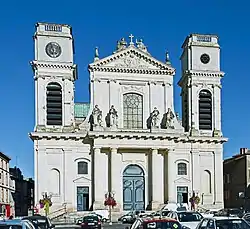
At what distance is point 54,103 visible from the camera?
57938 millimetres

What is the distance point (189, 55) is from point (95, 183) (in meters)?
18.4

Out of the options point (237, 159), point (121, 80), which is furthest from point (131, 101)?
point (237, 159)

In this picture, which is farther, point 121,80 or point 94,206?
point 121,80

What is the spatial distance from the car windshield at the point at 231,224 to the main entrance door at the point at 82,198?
41711mm

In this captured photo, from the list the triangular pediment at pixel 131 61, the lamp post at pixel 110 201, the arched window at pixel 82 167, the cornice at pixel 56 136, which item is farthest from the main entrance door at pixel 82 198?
the triangular pediment at pixel 131 61

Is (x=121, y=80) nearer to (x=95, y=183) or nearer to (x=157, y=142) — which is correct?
(x=157, y=142)

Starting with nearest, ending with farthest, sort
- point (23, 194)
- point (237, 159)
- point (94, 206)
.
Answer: point (94, 206)
point (237, 159)
point (23, 194)

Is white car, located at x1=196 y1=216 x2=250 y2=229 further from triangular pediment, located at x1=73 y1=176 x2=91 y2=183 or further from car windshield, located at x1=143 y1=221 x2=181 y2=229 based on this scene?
triangular pediment, located at x1=73 y1=176 x2=91 y2=183

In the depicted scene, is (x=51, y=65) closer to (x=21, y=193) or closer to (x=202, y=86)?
(x=202, y=86)

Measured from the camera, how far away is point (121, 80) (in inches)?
2349

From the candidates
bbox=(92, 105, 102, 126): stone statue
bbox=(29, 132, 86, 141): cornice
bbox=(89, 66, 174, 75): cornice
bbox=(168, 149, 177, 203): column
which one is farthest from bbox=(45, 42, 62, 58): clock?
bbox=(168, 149, 177, 203): column

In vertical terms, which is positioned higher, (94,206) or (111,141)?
(111,141)

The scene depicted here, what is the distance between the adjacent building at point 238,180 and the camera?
2643 inches

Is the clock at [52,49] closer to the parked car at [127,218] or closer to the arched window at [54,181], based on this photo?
the arched window at [54,181]
